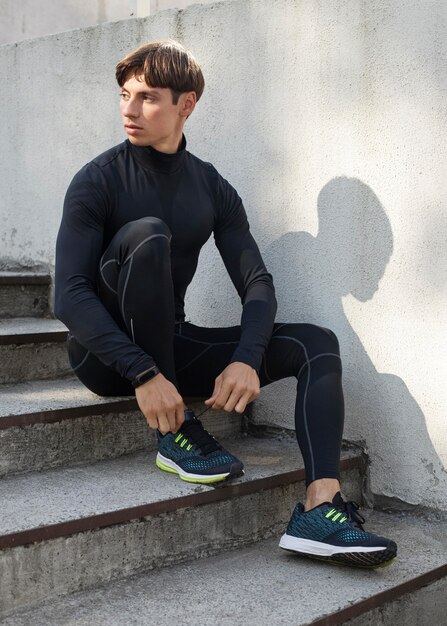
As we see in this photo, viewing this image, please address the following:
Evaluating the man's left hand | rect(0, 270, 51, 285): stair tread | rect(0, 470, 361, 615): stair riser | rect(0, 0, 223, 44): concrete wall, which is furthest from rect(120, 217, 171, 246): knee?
rect(0, 0, 223, 44): concrete wall

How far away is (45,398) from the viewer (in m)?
2.75

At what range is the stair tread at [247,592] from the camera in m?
1.98

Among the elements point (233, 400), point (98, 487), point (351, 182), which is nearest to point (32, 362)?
point (98, 487)

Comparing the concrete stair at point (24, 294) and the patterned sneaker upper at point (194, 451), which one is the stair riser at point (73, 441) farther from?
the concrete stair at point (24, 294)

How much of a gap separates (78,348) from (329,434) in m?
0.79

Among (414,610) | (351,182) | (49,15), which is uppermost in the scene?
(49,15)

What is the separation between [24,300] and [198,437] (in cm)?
145

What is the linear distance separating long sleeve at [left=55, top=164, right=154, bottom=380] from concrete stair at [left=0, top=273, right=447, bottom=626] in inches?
12.7

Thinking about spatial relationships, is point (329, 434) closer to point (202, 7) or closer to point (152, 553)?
point (152, 553)

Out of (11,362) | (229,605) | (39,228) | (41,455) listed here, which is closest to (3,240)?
(39,228)

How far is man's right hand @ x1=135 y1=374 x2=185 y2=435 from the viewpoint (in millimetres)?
2318

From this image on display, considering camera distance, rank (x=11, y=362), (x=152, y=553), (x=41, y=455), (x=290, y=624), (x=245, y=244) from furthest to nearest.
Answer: (x=11, y=362) → (x=245, y=244) → (x=41, y=455) → (x=152, y=553) → (x=290, y=624)

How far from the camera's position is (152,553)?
228cm

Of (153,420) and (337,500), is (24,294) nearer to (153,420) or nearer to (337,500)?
(153,420)
